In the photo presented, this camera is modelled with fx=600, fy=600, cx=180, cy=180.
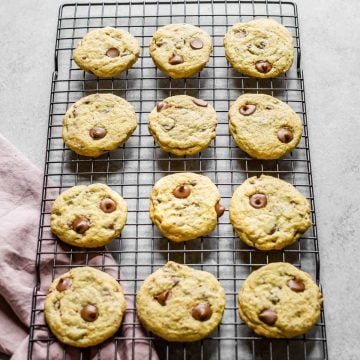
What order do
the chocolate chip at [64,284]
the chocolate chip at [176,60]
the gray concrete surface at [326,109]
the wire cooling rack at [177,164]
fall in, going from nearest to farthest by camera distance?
the chocolate chip at [64,284], the wire cooling rack at [177,164], the gray concrete surface at [326,109], the chocolate chip at [176,60]

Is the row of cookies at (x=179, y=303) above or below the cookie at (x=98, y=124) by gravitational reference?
below

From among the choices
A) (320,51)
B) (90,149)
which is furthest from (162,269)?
(320,51)

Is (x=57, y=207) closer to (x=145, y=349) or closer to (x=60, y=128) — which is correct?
(x=60, y=128)

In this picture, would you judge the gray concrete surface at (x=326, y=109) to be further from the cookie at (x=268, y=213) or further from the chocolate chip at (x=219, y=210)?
the chocolate chip at (x=219, y=210)

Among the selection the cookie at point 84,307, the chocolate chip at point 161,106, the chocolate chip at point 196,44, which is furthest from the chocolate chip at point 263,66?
the cookie at point 84,307

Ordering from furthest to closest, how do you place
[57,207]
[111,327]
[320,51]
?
[320,51], [57,207], [111,327]

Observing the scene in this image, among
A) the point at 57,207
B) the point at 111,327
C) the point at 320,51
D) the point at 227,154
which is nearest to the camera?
the point at 111,327

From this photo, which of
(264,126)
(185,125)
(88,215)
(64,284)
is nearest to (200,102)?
(185,125)
